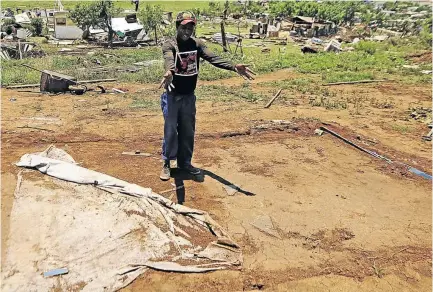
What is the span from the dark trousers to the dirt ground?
0.35 m

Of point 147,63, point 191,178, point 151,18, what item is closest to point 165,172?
point 191,178

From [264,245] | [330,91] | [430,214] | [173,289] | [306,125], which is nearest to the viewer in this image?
[173,289]

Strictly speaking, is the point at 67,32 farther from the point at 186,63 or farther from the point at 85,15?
the point at 186,63

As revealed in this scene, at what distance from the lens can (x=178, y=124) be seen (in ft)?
14.4

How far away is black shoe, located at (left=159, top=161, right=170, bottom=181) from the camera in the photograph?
170 inches

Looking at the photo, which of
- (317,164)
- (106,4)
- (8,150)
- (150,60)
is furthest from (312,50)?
(8,150)

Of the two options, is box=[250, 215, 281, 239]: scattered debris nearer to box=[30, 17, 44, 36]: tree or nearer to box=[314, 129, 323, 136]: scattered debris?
box=[314, 129, 323, 136]: scattered debris

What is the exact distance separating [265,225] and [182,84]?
1691mm

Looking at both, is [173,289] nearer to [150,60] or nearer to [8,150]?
[8,150]

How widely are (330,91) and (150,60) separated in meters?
7.98

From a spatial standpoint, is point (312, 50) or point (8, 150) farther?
point (312, 50)

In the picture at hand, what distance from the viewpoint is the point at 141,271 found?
2.92 meters

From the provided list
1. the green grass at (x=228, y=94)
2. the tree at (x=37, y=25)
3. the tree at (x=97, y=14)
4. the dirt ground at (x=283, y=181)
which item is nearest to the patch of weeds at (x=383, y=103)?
the dirt ground at (x=283, y=181)

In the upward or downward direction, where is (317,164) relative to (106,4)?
downward
